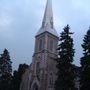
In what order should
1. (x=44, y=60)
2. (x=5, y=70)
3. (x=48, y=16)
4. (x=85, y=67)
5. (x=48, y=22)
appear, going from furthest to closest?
1. (x=48, y=16)
2. (x=48, y=22)
3. (x=44, y=60)
4. (x=5, y=70)
5. (x=85, y=67)

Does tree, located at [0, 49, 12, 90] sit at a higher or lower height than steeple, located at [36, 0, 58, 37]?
lower

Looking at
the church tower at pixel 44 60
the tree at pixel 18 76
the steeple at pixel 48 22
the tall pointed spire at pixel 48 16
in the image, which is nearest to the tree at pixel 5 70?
the church tower at pixel 44 60

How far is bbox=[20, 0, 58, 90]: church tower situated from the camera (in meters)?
63.7

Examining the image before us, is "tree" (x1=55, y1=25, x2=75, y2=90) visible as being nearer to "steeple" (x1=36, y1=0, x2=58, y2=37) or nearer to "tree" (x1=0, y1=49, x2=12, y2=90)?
"tree" (x1=0, y1=49, x2=12, y2=90)

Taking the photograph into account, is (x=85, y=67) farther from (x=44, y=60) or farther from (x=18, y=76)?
(x=18, y=76)

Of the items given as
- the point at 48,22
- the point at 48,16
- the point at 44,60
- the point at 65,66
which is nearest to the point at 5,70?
the point at 44,60

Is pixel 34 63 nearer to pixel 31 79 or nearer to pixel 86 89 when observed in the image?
pixel 31 79

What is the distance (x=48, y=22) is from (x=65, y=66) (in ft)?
137

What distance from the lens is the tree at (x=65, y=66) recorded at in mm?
33219

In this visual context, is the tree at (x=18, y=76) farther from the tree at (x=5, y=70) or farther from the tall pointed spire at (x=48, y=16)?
the tree at (x=5, y=70)

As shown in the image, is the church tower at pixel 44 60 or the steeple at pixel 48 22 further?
the steeple at pixel 48 22

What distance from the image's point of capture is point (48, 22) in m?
74.2

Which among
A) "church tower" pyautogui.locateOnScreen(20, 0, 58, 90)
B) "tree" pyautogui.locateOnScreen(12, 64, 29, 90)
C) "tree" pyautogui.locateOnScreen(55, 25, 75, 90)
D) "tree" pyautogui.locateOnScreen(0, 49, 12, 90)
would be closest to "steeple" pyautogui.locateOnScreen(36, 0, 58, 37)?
"church tower" pyautogui.locateOnScreen(20, 0, 58, 90)

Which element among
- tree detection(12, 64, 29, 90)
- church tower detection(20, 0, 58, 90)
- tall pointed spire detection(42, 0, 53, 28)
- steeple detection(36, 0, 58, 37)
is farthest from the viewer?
tall pointed spire detection(42, 0, 53, 28)
